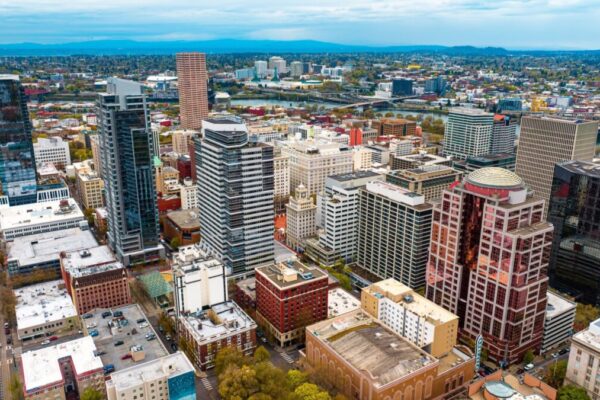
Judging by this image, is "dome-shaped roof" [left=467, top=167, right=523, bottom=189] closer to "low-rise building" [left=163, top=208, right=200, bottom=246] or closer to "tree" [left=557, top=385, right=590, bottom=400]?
"tree" [left=557, top=385, right=590, bottom=400]

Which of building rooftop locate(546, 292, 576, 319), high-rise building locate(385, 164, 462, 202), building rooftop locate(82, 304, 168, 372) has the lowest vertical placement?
building rooftop locate(82, 304, 168, 372)

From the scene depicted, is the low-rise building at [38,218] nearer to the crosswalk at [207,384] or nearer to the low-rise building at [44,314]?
the low-rise building at [44,314]

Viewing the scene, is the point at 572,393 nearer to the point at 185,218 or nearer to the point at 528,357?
the point at 528,357

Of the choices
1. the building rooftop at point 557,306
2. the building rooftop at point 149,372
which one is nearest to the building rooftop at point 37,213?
the building rooftop at point 149,372

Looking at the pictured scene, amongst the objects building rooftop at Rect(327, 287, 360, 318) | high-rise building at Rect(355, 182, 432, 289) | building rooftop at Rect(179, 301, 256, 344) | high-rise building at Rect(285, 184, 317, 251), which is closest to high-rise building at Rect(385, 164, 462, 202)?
high-rise building at Rect(355, 182, 432, 289)

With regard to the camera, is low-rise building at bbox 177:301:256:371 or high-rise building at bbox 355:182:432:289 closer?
low-rise building at bbox 177:301:256:371

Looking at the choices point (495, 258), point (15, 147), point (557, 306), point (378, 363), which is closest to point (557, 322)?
point (557, 306)
